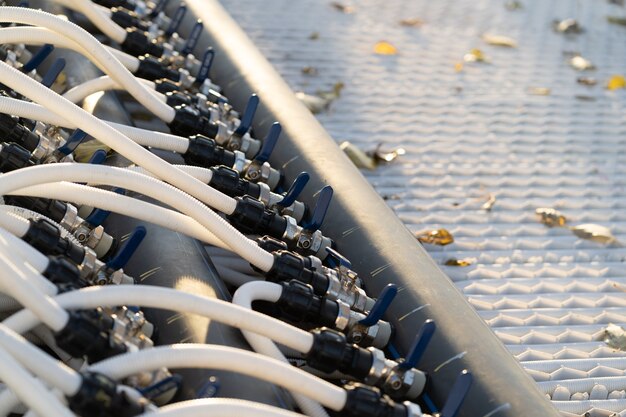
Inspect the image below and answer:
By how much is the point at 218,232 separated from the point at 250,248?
53 millimetres

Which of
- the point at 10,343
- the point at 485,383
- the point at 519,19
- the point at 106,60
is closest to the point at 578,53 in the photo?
the point at 519,19

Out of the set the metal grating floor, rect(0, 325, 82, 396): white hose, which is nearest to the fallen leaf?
the metal grating floor

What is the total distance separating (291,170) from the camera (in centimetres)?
162

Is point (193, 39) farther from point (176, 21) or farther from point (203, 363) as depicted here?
point (203, 363)

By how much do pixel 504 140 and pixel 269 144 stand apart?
0.86 meters

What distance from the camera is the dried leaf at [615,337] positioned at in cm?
159

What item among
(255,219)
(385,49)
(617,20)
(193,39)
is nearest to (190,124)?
(255,219)

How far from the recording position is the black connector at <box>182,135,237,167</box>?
1518mm

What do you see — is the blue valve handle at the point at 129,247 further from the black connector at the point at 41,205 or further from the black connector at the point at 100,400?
the black connector at the point at 100,400

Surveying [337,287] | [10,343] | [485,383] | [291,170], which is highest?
[291,170]

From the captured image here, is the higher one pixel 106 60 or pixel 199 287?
pixel 106 60

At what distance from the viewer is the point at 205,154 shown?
1.53m

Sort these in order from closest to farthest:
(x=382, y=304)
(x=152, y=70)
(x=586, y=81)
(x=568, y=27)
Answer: (x=382, y=304) < (x=152, y=70) < (x=586, y=81) < (x=568, y=27)

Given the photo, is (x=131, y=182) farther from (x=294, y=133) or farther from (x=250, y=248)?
(x=294, y=133)
